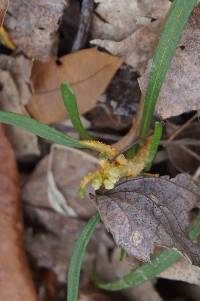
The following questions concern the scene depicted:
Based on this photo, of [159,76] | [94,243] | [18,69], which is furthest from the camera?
[94,243]

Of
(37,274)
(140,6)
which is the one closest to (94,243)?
(37,274)

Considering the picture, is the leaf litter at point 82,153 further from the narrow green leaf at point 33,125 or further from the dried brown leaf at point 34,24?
the narrow green leaf at point 33,125

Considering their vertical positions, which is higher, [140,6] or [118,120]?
[140,6]

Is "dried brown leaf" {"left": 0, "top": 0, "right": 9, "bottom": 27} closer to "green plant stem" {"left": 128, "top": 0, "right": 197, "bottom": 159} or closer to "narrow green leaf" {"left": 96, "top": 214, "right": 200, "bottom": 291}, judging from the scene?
"green plant stem" {"left": 128, "top": 0, "right": 197, "bottom": 159}

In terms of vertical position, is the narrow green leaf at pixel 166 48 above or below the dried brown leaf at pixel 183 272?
above

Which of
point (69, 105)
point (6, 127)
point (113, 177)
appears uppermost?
point (69, 105)

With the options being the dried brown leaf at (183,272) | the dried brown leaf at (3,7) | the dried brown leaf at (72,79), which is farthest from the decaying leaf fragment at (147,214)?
the dried brown leaf at (3,7)

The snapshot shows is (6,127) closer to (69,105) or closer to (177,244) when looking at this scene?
(69,105)
